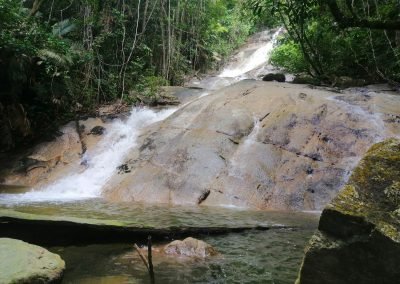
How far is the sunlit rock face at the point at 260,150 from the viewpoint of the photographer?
28.0 ft

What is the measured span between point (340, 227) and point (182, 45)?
57.8 ft

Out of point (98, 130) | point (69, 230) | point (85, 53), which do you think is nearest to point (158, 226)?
point (69, 230)

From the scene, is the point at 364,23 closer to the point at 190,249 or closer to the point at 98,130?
the point at 190,249

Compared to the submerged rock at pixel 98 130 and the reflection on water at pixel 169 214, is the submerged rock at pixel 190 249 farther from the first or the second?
the submerged rock at pixel 98 130

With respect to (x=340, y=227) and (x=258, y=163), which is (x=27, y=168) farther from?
(x=340, y=227)

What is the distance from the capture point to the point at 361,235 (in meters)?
2.54

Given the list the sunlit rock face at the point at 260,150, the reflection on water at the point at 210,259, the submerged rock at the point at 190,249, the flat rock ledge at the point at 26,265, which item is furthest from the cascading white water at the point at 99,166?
the flat rock ledge at the point at 26,265

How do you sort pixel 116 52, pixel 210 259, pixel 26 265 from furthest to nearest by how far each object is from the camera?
pixel 116 52, pixel 210 259, pixel 26 265

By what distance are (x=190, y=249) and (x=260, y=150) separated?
4.90 m

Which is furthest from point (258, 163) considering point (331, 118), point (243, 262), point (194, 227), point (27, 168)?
point (27, 168)

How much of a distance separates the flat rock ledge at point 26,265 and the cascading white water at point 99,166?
469 cm

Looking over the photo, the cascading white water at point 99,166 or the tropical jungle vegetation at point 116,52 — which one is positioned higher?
the tropical jungle vegetation at point 116,52

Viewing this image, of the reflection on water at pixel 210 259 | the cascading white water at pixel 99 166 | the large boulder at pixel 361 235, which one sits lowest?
the cascading white water at pixel 99 166

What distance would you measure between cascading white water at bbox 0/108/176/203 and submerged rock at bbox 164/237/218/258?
14.1 ft
